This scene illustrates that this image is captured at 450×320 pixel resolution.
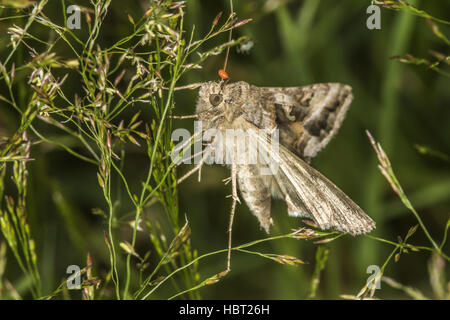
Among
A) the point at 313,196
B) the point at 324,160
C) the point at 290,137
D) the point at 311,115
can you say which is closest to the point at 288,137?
the point at 290,137

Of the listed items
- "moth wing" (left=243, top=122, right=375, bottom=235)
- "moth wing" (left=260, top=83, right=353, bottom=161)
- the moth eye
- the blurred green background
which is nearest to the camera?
"moth wing" (left=243, top=122, right=375, bottom=235)

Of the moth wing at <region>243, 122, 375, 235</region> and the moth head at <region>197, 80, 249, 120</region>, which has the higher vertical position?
the moth head at <region>197, 80, 249, 120</region>

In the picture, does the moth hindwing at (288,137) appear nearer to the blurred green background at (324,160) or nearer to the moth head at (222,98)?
the moth head at (222,98)

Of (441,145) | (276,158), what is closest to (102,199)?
(276,158)

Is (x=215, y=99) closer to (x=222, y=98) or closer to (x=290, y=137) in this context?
(x=222, y=98)

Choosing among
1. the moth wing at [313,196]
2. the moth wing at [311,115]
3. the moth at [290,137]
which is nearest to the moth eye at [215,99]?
the moth at [290,137]

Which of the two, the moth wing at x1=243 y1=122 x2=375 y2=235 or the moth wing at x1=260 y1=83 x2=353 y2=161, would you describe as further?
the moth wing at x1=260 y1=83 x2=353 y2=161

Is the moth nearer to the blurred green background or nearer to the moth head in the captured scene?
the moth head

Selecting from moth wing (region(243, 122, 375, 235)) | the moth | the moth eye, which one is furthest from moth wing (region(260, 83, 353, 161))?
the moth eye
